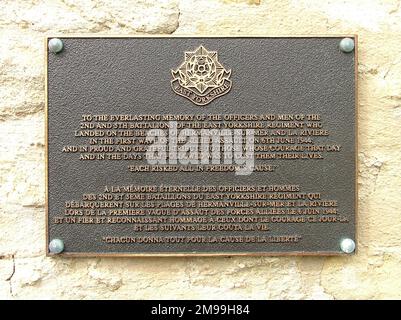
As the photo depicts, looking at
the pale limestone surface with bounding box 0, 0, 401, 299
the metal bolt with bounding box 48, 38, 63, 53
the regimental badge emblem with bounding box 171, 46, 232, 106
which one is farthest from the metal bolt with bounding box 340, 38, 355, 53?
the metal bolt with bounding box 48, 38, 63, 53

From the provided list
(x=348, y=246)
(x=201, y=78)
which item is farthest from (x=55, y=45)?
(x=348, y=246)

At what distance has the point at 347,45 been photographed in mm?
2719

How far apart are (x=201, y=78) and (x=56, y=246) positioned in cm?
128

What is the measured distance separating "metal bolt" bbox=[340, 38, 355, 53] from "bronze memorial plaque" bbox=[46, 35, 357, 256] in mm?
15

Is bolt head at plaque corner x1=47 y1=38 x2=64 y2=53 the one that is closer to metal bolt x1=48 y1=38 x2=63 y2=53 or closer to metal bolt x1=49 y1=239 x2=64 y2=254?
metal bolt x1=48 y1=38 x2=63 y2=53

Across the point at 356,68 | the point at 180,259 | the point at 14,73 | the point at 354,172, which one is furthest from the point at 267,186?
the point at 14,73

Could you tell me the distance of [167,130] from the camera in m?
2.74

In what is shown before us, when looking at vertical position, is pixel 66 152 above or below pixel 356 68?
below

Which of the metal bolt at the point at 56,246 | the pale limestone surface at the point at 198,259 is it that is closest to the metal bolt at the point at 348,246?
the pale limestone surface at the point at 198,259

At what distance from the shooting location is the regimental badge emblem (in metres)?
2.73

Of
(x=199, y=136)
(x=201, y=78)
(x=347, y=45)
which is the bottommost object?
(x=199, y=136)

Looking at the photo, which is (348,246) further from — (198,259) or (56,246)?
(56,246)

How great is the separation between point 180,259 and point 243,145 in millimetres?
778

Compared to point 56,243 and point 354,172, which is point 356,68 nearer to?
point 354,172
